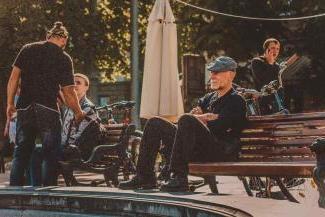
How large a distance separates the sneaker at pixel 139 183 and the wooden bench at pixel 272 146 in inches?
13.2

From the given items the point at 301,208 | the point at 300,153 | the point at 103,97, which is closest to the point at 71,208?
the point at 301,208

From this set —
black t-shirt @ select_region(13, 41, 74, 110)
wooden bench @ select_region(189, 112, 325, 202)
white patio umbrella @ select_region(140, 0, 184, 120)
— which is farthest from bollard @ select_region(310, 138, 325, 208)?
white patio umbrella @ select_region(140, 0, 184, 120)

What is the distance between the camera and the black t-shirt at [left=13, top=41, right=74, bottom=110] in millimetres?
6996

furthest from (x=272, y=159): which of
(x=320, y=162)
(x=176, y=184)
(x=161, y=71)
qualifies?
(x=161, y=71)

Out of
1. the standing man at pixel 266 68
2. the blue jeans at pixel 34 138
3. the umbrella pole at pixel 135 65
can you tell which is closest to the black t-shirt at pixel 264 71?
the standing man at pixel 266 68

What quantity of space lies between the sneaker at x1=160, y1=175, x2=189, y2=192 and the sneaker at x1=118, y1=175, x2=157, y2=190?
11.6 inches

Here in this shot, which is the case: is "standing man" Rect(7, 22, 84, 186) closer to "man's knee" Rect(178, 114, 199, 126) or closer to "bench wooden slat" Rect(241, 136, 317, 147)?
"man's knee" Rect(178, 114, 199, 126)

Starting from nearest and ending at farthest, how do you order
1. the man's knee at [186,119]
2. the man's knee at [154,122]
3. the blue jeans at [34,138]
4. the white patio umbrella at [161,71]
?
the man's knee at [186,119], the man's knee at [154,122], the blue jeans at [34,138], the white patio umbrella at [161,71]

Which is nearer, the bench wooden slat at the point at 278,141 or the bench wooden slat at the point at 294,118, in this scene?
the bench wooden slat at the point at 294,118

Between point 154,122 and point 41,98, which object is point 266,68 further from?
point 154,122

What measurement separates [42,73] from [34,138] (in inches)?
25.8

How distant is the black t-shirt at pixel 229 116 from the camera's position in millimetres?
6141

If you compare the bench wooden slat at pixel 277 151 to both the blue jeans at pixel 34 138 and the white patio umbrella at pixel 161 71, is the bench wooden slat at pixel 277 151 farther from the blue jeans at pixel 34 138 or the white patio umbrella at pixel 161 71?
the white patio umbrella at pixel 161 71

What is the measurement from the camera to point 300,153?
6238 mm
